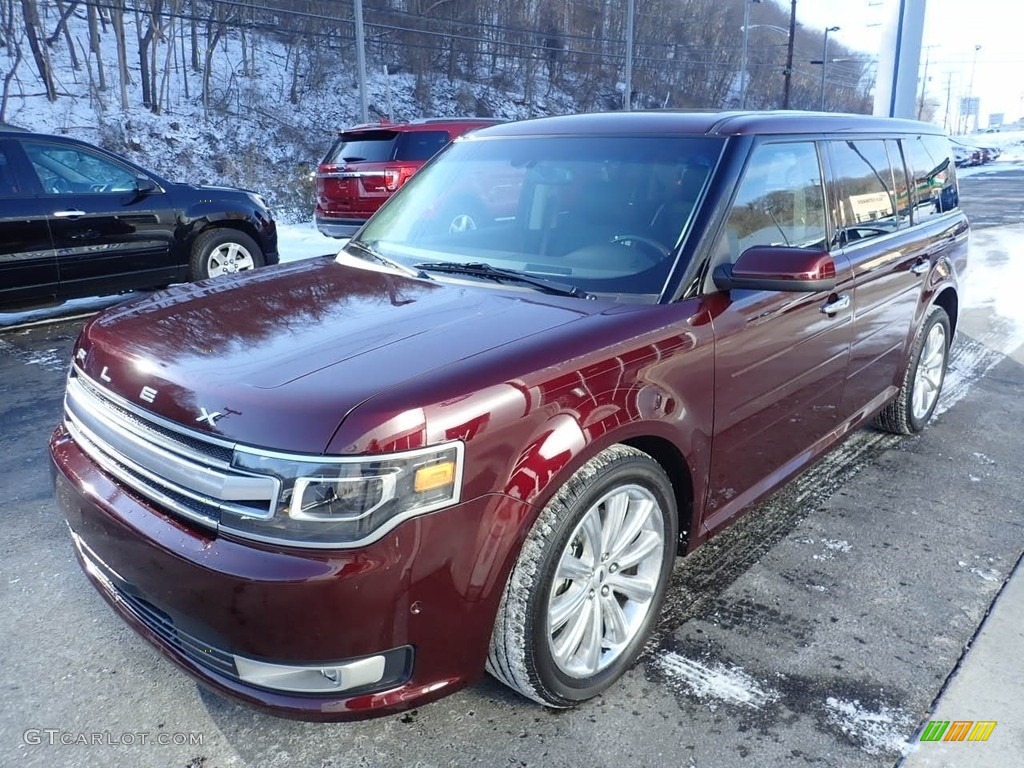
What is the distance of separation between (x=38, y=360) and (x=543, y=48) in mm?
40363

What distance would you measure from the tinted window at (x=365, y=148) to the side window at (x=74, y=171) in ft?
12.1

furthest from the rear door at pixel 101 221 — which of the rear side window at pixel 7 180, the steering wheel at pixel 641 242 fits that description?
the steering wheel at pixel 641 242

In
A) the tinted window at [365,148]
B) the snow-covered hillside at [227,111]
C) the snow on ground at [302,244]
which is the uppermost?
the snow-covered hillside at [227,111]

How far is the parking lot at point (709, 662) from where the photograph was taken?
234cm

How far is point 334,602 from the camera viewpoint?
6.23 ft

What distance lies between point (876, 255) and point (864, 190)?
1.07ft

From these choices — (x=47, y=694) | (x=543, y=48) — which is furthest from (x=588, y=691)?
(x=543, y=48)

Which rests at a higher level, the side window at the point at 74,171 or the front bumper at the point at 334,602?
the side window at the point at 74,171

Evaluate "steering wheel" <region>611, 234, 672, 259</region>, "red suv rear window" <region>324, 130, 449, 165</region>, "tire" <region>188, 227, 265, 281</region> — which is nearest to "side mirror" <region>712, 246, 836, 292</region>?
"steering wheel" <region>611, 234, 672, 259</region>

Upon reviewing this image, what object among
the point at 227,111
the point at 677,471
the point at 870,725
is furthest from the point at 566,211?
the point at 227,111

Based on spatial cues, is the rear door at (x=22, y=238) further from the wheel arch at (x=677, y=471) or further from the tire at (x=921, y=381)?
the tire at (x=921, y=381)

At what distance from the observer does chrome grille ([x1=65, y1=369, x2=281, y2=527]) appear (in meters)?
1.96

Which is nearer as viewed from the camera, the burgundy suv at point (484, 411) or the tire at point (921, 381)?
the burgundy suv at point (484, 411)

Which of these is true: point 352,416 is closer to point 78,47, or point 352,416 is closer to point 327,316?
point 327,316
